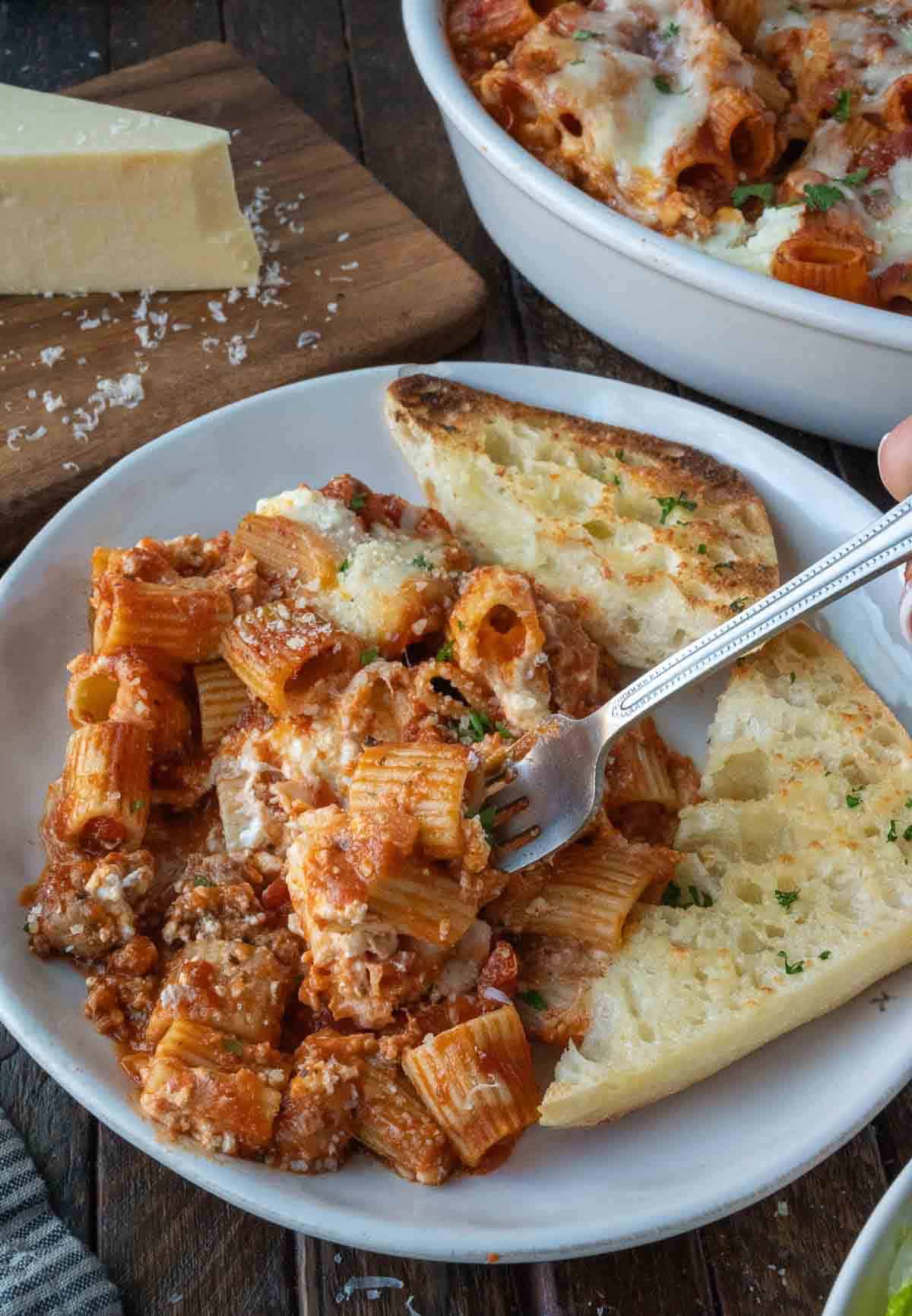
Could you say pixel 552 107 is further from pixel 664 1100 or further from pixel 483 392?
pixel 664 1100

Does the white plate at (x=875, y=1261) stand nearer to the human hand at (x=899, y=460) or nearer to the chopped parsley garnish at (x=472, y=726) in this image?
the chopped parsley garnish at (x=472, y=726)

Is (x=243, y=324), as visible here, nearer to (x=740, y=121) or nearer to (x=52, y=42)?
(x=740, y=121)

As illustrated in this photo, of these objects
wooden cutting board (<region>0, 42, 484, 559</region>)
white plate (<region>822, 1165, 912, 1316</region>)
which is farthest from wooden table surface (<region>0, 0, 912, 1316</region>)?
wooden cutting board (<region>0, 42, 484, 559</region>)

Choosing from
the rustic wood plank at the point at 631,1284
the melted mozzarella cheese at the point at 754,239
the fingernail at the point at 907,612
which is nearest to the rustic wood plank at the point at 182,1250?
the rustic wood plank at the point at 631,1284

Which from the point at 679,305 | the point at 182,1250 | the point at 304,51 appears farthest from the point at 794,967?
the point at 304,51

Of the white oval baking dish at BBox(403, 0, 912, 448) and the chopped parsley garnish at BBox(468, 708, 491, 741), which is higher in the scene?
the white oval baking dish at BBox(403, 0, 912, 448)

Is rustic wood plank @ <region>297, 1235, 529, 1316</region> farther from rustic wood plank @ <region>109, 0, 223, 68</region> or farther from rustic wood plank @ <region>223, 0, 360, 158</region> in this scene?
rustic wood plank @ <region>109, 0, 223, 68</region>

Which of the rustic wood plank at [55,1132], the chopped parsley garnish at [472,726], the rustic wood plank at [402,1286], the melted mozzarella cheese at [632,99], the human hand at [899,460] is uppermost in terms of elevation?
the melted mozzarella cheese at [632,99]
